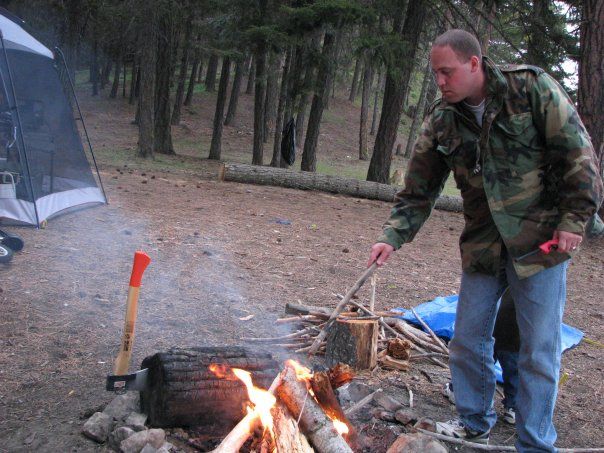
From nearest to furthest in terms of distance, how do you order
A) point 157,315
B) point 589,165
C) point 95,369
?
point 589,165 < point 95,369 < point 157,315

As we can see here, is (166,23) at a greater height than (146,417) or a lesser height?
greater

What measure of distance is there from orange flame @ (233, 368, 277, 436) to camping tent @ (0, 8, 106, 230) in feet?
17.3

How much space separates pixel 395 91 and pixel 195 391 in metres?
11.6

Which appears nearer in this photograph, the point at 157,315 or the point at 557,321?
the point at 557,321

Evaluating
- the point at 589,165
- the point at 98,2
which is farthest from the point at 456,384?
the point at 98,2

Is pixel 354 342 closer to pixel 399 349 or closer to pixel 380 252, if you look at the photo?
pixel 399 349

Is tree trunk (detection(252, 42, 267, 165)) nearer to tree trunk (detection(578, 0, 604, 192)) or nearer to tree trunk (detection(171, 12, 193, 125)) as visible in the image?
tree trunk (detection(171, 12, 193, 125))

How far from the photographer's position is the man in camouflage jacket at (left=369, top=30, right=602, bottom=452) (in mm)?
2693

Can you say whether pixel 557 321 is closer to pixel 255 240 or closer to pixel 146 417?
pixel 146 417

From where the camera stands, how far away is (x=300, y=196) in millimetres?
12477

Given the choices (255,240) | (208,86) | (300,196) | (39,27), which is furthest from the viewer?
(208,86)

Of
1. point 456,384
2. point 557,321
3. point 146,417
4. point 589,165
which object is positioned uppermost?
point 589,165

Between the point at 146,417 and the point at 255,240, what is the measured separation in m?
4.93

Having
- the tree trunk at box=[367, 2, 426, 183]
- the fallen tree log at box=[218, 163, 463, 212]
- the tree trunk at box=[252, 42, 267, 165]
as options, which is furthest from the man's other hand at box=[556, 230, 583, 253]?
the tree trunk at box=[252, 42, 267, 165]
